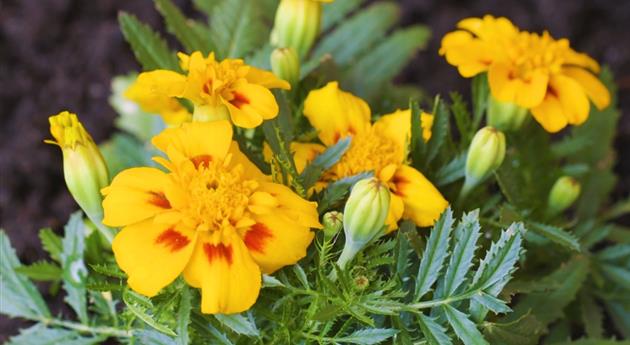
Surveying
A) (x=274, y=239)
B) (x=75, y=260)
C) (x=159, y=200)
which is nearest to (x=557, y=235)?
(x=274, y=239)

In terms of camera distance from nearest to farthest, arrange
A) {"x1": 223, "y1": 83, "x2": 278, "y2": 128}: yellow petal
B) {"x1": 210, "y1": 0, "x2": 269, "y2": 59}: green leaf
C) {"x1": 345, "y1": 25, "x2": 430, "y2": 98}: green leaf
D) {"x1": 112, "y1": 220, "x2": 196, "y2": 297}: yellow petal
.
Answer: {"x1": 112, "y1": 220, "x2": 196, "y2": 297}: yellow petal → {"x1": 223, "y1": 83, "x2": 278, "y2": 128}: yellow petal → {"x1": 210, "y1": 0, "x2": 269, "y2": 59}: green leaf → {"x1": 345, "y1": 25, "x2": 430, "y2": 98}: green leaf

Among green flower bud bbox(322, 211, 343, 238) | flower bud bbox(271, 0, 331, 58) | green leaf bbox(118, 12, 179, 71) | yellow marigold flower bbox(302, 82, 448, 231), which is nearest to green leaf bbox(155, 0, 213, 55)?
green leaf bbox(118, 12, 179, 71)

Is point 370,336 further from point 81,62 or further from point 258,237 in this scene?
point 81,62

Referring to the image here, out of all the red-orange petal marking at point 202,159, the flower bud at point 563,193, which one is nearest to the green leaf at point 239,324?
the red-orange petal marking at point 202,159

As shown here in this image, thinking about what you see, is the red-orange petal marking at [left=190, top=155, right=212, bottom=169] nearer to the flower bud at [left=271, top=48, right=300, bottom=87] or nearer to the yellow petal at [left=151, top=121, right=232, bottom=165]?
the yellow petal at [left=151, top=121, right=232, bottom=165]

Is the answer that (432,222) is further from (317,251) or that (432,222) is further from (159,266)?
(159,266)

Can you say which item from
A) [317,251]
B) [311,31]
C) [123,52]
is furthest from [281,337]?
[123,52]
